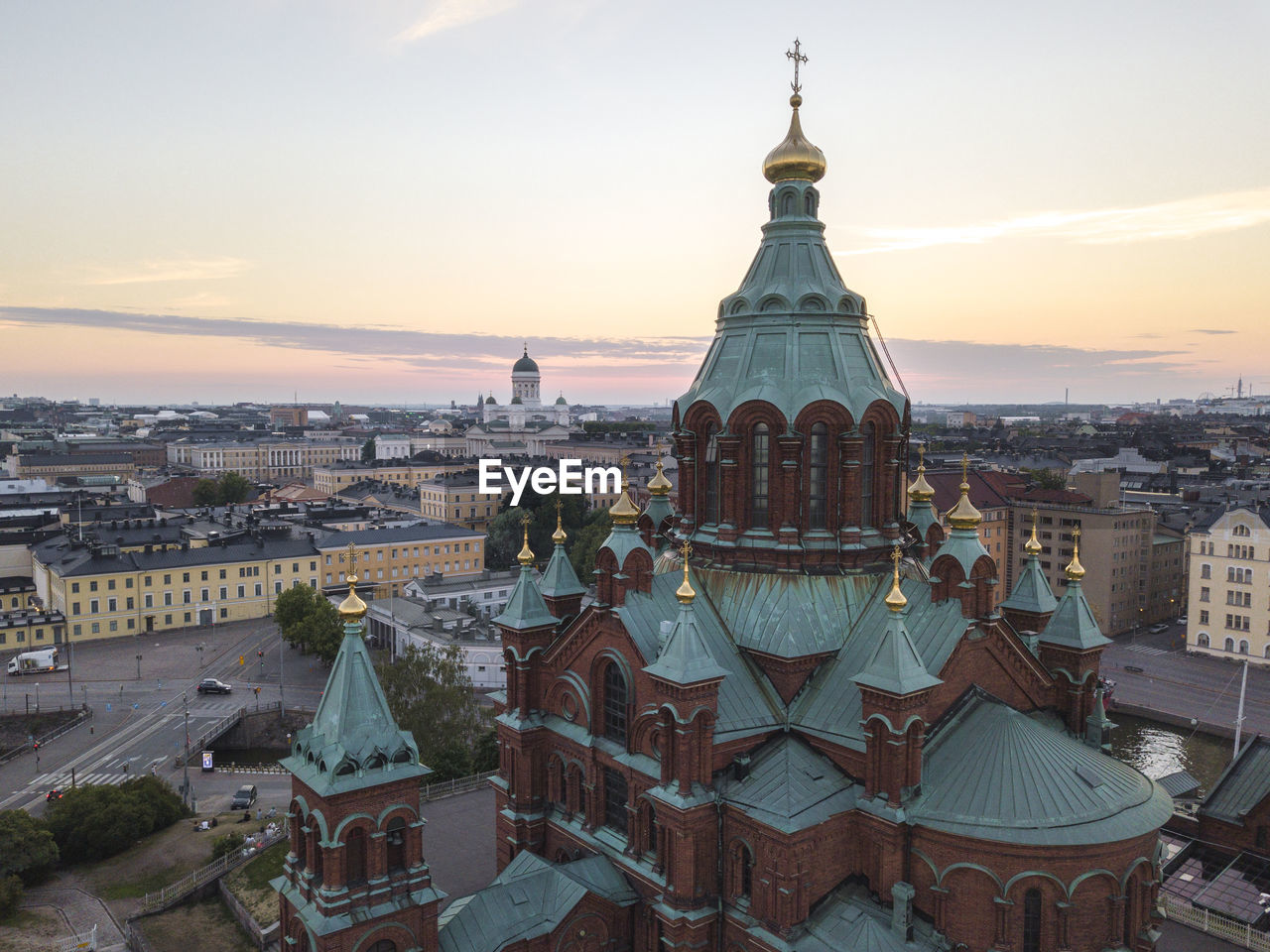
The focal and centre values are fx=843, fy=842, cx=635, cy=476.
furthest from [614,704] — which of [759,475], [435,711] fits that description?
[435,711]

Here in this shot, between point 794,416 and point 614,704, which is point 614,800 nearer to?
point 614,704

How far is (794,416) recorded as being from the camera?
86.7ft

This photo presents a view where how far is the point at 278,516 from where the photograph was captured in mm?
119938

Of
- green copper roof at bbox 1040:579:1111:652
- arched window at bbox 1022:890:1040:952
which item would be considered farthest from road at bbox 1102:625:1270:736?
arched window at bbox 1022:890:1040:952

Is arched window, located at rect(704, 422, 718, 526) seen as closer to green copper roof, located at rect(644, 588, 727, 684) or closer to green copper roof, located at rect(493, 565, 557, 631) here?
green copper roof, located at rect(644, 588, 727, 684)

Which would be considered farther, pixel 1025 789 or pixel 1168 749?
pixel 1168 749

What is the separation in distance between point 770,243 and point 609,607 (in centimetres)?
1363

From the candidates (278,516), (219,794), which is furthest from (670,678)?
(278,516)

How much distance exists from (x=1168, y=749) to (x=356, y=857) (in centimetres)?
6027

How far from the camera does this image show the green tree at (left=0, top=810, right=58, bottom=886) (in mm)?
37438

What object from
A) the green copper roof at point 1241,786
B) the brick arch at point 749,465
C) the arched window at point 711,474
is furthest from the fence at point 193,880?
the green copper roof at point 1241,786

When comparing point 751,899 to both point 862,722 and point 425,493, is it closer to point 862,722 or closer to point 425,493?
point 862,722

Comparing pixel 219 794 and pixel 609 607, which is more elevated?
pixel 609 607

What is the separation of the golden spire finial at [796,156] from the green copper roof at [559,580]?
15492 millimetres
